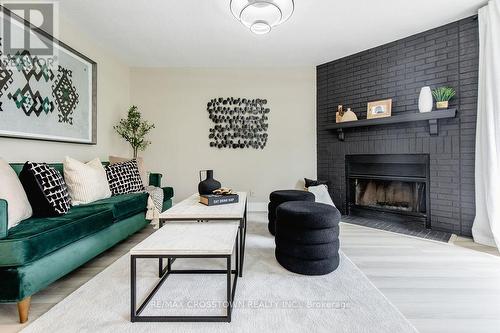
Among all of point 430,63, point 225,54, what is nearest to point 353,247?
point 430,63

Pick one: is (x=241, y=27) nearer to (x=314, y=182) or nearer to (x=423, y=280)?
(x=314, y=182)

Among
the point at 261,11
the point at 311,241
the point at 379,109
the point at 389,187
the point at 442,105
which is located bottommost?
the point at 311,241

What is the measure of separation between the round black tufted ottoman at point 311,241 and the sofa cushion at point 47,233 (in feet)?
5.05

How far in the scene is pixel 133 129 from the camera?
370 cm

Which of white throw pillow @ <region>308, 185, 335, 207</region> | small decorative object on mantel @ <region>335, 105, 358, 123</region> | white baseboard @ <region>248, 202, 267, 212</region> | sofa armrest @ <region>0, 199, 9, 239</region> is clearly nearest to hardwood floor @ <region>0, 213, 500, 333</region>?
sofa armrest @ <region>0, 199, 9, 239</region>

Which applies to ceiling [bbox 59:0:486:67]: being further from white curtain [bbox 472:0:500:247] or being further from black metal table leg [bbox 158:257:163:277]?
black metal table leg [bbox 158:257:163:277]

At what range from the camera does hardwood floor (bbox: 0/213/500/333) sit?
4.33 feet

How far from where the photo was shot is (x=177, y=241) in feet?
4.27

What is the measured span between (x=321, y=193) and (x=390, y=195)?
0.96 m

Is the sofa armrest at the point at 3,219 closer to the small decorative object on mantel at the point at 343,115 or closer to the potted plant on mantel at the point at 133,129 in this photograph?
the potted plant on mantel at the point at 133,129

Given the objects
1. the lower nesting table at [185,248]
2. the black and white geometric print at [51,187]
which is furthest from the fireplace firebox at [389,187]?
the black and white geometric print at [51,187]

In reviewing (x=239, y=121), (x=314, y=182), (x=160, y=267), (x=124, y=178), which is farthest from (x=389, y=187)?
(x=124, y=178)

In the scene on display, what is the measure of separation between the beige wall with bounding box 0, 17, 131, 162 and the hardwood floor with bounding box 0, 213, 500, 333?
1.27m

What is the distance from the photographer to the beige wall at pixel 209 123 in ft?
13.3
